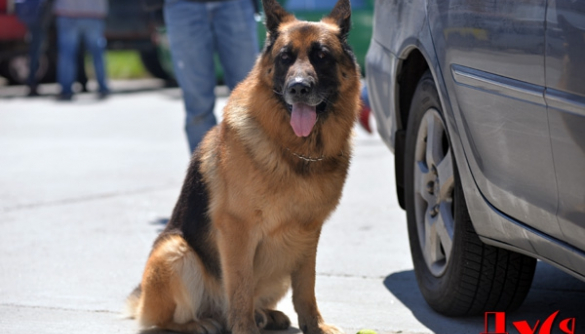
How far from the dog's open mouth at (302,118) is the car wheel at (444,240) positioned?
1.87 feet

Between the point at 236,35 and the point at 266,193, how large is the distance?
2.73 meters

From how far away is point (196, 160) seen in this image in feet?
13.1

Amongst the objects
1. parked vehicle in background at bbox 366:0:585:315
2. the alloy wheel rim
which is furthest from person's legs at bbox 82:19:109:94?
the alloy wheel rim

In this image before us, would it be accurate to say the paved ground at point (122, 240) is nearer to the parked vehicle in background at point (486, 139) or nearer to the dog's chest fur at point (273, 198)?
the parked vehicle in background at point (486, 139)

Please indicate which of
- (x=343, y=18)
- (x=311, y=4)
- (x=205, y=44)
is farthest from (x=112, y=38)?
(x=343, y=18)

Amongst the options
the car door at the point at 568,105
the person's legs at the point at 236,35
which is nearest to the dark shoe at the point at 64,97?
the person's legs at the point at 236,35

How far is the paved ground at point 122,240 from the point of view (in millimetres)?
4035

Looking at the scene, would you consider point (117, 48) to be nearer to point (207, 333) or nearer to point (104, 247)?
point (104, 247)

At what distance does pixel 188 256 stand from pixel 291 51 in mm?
990

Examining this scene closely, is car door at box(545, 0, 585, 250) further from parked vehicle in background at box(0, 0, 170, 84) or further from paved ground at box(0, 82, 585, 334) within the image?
parked vehicle in background at box(0, 0, 170, 84)

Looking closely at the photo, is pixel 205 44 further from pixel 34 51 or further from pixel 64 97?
pixel 34 51

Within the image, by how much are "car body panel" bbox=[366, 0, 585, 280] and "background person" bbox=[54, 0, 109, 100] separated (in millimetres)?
10605

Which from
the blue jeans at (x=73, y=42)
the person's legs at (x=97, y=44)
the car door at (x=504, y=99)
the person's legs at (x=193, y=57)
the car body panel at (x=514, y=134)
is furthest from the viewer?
the person's legs at (x=97, y=44)

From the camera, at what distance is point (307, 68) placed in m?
3.54
